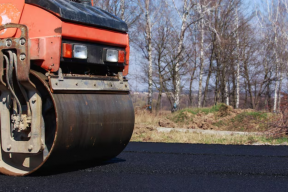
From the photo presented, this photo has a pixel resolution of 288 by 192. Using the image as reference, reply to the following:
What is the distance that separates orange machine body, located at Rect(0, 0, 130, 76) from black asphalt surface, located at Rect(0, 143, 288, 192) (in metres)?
1.01

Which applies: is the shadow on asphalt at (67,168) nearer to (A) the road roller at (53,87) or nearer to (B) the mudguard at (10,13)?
(A) the road roller at (53,87)

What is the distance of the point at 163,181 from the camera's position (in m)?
3.41

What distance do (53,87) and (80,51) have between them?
1.56 feet

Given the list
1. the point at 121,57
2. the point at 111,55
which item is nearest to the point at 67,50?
the point at 111,55

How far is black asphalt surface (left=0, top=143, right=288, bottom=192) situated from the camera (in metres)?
3.22

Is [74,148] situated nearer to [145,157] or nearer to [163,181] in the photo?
[163,181]

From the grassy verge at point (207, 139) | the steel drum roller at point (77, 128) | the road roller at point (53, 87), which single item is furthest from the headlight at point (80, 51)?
the grassy verge at point (207, 139)

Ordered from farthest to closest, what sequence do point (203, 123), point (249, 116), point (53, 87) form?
1. point (249, 116)
2. point (203, 123)
3. point (53, 87)

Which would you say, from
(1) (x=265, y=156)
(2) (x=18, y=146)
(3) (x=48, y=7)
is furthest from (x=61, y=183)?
(1) (x=265, y=156)

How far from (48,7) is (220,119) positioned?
27.9 ft

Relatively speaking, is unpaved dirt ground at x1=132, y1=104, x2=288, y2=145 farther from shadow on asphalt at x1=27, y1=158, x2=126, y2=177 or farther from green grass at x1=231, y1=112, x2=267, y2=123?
shadow on asphalt at x1=27, y1=158, x2=126, y2=177

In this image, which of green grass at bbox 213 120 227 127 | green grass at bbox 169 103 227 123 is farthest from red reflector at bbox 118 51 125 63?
green grass at bbox 169 103 227 123

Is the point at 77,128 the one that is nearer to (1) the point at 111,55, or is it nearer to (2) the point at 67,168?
(2) the point at 67,168

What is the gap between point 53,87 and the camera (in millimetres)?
3504
